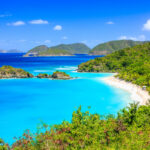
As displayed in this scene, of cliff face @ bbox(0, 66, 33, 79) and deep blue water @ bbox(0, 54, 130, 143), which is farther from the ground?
cliff face @ bbox(0, 66, 33, 79)

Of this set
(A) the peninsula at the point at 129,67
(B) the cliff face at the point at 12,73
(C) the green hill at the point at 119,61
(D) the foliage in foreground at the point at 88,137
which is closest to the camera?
(D) the foliage in foreground at the point at 88,137

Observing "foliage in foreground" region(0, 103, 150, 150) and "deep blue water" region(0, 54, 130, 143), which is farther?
"deep blue water" region(0, 54, 130, 143)

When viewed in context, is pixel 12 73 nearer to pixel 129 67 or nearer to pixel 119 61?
pixel 129 67

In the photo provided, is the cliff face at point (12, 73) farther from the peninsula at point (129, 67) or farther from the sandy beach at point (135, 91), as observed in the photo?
the sandy beach at point (135, 91)

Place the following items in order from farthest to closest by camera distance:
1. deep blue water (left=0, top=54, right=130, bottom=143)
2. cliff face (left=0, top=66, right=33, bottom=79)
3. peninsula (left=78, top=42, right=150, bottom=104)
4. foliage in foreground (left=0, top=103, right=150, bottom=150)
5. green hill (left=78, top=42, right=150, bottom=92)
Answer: green hill (left=78, top=42, right=150, bottom=92) < cliff face (left=0, top=66, right=33, bottom=79) < peninsula (left=78, top=42, right=150, bottom=104) < deep blue water (left=0, top=54, right=130, bottom=143) < foliage in foreground (left=0, top=103, right=150, bottom=150)

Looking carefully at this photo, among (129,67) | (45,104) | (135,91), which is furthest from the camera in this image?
(129,67)

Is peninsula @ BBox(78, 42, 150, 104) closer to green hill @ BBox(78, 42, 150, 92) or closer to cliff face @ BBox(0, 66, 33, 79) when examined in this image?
green hill @ BBox(78, 42, 150, 92)

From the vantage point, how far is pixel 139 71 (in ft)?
162

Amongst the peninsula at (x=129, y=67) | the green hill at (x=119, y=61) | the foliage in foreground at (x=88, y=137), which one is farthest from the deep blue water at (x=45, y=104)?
the green hill at (x=119, y=61)

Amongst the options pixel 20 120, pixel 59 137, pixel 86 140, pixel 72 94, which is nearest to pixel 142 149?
pixel 86 140

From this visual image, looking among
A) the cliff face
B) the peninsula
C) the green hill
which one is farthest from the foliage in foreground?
the green hill

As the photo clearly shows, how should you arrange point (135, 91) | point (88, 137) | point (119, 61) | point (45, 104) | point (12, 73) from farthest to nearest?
point (119, 61)
point (12, 73)
point (135, 91)
point (45, 104)
point (88, 137)

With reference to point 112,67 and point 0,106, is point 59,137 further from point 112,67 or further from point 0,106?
point 112,67

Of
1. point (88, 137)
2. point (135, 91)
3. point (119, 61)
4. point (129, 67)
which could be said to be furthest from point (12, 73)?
point (88, 137)
